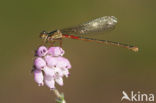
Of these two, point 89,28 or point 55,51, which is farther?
point 89,28

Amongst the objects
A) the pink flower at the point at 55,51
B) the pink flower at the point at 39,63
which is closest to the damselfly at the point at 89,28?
the pink flower at the point at 55,51

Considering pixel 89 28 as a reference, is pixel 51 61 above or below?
below

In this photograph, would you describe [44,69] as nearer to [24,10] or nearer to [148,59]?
[148,59]

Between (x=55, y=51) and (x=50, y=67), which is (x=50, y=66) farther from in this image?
(x=55, y=51)

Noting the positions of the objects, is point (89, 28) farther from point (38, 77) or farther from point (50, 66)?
point (38, 77)

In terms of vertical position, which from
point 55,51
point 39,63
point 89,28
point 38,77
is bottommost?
point 38,77

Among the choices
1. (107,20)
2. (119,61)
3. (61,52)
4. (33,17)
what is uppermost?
(33,17)

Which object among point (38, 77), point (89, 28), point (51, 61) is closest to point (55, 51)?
point (51, 61)

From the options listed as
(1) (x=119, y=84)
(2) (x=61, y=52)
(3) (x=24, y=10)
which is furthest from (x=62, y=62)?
(3) (x=24, y=10)

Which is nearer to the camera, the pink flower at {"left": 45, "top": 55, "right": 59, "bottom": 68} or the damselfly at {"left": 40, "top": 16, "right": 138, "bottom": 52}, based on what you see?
the pink flower at {"left": 45, "top": 55, "right": 59, "bottom": 68}

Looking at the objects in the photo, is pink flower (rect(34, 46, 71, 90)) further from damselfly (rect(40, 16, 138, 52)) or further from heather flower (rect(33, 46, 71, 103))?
damselfly (rect(40, 16, 138, 52))

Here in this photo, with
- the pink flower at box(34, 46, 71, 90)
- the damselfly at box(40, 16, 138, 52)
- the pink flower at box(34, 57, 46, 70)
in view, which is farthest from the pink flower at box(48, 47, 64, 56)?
the damselfly at box(40, 16, 138, 52)
